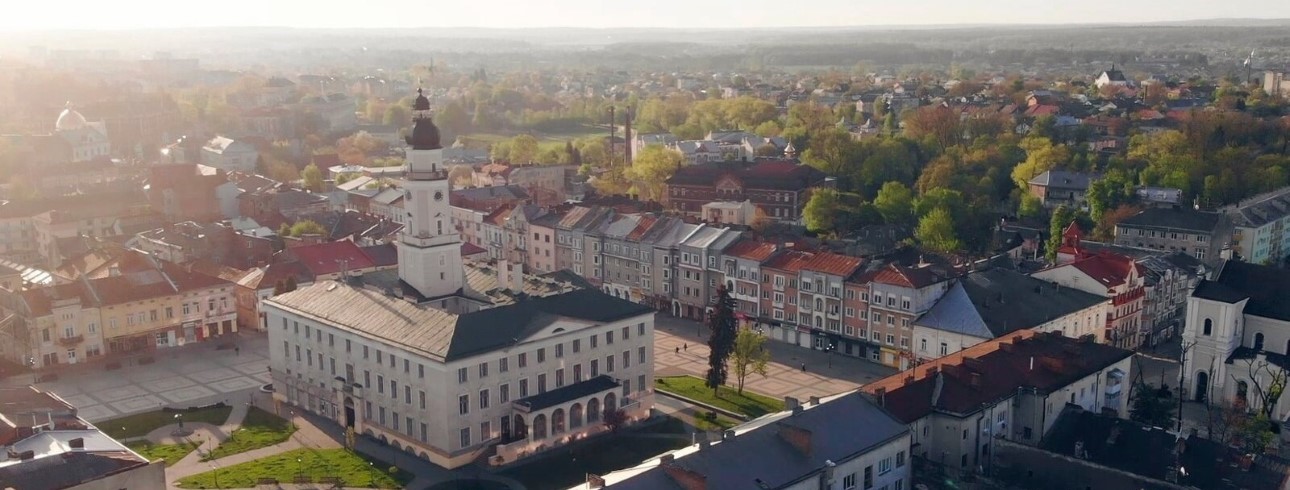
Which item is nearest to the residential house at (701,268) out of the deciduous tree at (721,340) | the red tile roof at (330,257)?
the deciduous tree at (721,340)

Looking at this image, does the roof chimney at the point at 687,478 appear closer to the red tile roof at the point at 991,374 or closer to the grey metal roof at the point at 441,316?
the red tile roof at the point at 991,374

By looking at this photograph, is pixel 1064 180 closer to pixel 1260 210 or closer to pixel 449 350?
pixel 1260 210

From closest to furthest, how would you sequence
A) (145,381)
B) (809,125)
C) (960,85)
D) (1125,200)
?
1. (145,381)
2. (1125,200)
3. (809,125)
4. (960,85)

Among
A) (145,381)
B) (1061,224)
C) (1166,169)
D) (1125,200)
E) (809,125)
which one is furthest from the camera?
(809,125)

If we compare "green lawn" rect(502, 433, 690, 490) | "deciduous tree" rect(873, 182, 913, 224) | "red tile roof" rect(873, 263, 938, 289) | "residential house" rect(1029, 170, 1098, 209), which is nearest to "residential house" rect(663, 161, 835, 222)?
"deciduous tree" rect(873, 182, 913, 224)

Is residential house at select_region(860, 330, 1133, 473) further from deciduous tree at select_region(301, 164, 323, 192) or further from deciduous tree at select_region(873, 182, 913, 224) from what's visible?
deciduous tree at select_region(301, 164, 323, 192)

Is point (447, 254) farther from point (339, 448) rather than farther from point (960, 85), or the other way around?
point (960, 85)

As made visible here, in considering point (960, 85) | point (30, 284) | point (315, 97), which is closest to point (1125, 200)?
point (30, 284)
